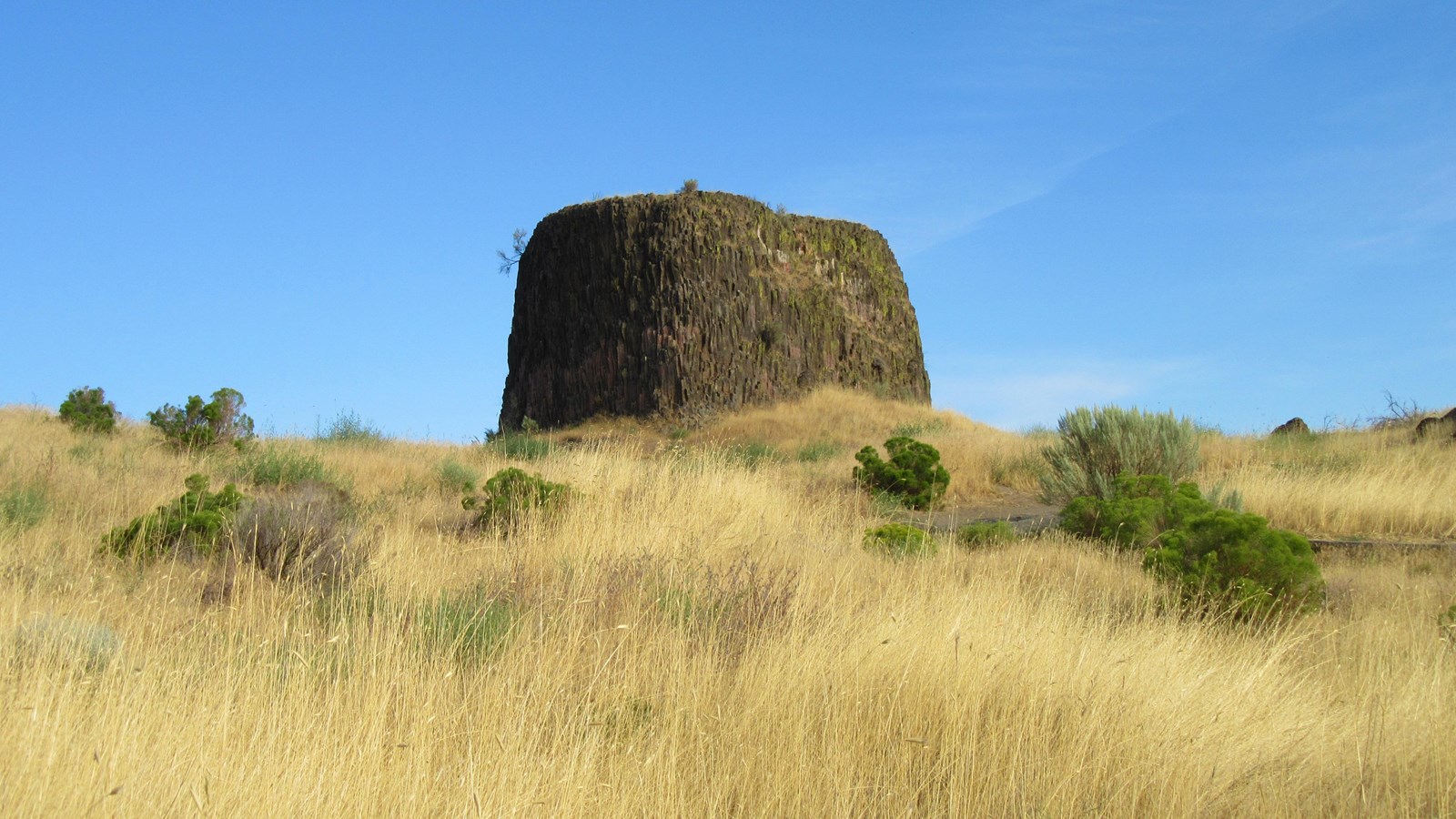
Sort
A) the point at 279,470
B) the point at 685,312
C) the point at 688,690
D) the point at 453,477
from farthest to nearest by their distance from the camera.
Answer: the point at 685,312 → the point at 453,477 → the point at 279,470 → the point at 688,690

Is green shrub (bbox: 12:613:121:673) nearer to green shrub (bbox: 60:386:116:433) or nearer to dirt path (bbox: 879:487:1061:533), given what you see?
dirt path (bbox: 879:487:1061:533)

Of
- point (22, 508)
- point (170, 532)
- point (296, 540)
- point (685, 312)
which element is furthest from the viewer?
point (685, 312)

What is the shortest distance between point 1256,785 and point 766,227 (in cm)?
2464

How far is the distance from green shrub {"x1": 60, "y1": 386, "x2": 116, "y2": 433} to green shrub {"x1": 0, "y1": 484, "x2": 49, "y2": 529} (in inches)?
299

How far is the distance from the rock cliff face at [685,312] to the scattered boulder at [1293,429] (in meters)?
10.9

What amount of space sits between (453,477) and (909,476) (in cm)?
581

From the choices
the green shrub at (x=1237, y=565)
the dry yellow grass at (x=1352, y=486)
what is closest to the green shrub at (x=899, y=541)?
the green shrub at (x=1237, y=565)

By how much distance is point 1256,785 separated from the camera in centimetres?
405

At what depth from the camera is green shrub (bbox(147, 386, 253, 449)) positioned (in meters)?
14.1

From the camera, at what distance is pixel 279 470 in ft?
38.2

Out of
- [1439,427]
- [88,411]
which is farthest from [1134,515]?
[88,411]

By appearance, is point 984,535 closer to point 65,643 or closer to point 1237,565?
point 1237,565

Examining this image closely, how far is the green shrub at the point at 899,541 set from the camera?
318 inches

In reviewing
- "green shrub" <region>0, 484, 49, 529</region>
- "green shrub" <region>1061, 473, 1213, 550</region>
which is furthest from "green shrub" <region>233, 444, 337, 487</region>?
"green shrub" <region>1061, 473, 1213, 550</region>
